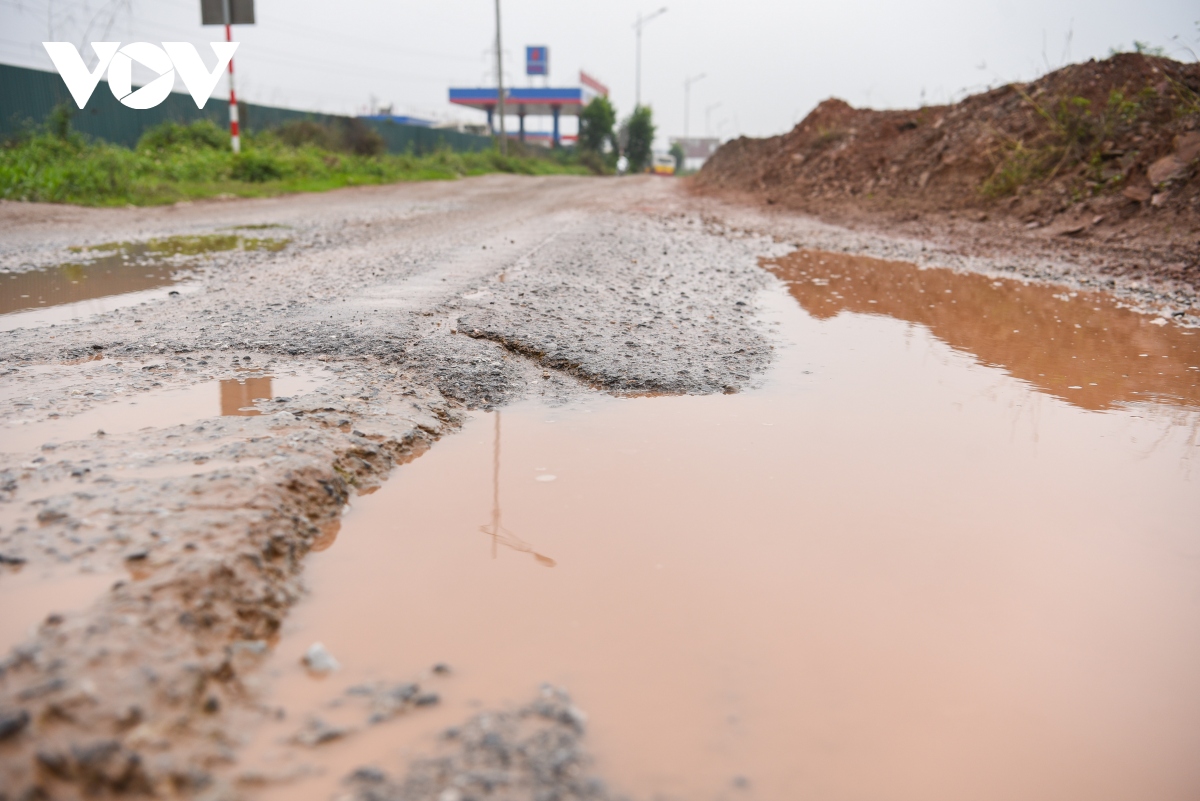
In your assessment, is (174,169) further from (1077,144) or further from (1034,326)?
(1077,144)

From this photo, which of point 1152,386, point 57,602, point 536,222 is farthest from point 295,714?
point 536,222

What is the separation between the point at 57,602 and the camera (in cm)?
144

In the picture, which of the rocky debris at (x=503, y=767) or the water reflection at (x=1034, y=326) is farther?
the water reflection at (x=1034, y=326)

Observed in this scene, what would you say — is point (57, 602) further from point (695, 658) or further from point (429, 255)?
point (429, 255)

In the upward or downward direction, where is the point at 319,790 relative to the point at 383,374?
downward

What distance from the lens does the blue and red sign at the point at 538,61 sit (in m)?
56.7

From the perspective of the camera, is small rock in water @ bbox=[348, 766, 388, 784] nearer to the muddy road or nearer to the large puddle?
the muddy road

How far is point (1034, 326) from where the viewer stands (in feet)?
15.6

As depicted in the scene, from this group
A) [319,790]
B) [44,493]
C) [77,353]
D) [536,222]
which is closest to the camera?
[319,790]

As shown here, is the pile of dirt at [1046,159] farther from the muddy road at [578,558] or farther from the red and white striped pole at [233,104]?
the red and white striped pole at [233,104]

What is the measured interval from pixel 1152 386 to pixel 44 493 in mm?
4316

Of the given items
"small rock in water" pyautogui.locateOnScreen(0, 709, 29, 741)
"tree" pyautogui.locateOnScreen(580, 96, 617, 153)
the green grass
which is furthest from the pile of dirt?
"tree" pyautogui.locateOnScreen(580, 96, 617, 153)

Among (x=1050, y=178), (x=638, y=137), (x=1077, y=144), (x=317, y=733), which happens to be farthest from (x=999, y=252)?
(x=638, y=137)

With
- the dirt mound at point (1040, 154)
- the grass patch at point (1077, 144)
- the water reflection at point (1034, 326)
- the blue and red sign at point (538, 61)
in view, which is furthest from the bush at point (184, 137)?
the blue and red sign at point (538, 61)
